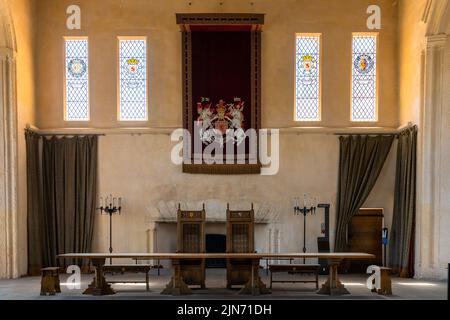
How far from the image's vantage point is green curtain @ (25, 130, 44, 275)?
1203 centimetres

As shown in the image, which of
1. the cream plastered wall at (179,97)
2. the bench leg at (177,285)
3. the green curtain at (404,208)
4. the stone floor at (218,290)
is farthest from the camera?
the cream plastered wall at (179,97)

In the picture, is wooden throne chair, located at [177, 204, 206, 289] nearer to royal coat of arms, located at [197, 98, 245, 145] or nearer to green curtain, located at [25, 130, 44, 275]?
royal coat of arms, located at [197, 98, 245, 145]

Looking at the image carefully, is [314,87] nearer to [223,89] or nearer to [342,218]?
[223,89]

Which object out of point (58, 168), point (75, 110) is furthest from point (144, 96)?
point (58, 168)

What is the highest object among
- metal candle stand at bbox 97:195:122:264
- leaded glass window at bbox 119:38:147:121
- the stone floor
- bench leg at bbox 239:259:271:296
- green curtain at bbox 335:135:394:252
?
leaded glass window at bbox 119:38:147:121

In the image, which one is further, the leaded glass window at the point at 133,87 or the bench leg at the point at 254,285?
the leaded glass window at the point at 133,87

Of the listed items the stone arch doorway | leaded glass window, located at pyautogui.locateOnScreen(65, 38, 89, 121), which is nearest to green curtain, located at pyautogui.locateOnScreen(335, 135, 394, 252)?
leaded glass window, located at pyautogui.locateOnScreen(65, 38, 89, 121)

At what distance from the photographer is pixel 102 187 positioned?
12.6 meters

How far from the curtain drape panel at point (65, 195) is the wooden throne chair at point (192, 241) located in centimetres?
323

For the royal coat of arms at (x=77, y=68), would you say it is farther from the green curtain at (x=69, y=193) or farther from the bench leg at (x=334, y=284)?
the bench leg at (x=334, y=284)

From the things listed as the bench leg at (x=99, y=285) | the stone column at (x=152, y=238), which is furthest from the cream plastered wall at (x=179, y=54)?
the bench leg at (x=99, y=285)

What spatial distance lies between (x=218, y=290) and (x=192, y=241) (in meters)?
0.97

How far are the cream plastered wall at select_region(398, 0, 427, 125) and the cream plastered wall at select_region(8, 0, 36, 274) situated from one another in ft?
26.0

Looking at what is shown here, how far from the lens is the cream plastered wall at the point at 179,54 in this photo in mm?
12656
